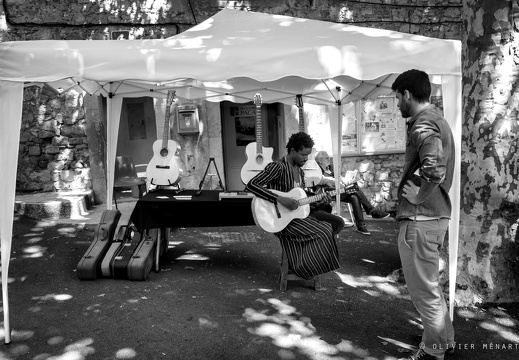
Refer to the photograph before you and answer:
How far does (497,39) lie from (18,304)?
467 centimetres

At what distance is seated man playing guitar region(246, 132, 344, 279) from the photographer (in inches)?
172

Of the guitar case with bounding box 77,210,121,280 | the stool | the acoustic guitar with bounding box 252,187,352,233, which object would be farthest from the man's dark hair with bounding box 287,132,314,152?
the guitar case with bounding box 77,210,121,280

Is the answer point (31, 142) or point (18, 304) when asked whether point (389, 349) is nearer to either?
point (18, 304)

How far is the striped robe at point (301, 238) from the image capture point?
4.36 meters

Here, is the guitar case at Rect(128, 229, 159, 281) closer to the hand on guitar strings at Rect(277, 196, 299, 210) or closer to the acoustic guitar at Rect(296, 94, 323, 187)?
the hand on guitar strings at Rect(277, 196, 299, 210)

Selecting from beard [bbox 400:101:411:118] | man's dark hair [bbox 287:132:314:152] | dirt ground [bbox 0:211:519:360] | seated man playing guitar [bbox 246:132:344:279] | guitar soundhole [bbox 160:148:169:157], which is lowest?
dirt ground [bbox 0:211:519:360]

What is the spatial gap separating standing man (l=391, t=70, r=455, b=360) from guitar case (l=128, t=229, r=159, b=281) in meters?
2.72

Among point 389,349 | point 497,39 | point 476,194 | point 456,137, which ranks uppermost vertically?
point 497,39

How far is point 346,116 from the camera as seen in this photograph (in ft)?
27.1

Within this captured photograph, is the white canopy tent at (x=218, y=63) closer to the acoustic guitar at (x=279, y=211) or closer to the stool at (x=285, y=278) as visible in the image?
the acoustic guitar at (x=279, y=211)

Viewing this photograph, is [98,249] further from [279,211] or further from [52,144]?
[52,144]

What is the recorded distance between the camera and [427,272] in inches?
115

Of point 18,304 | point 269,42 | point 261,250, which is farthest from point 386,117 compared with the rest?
point 18,304

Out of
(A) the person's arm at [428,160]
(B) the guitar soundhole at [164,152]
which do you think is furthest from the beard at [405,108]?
(B) the guitar soundhole at [164,152]
